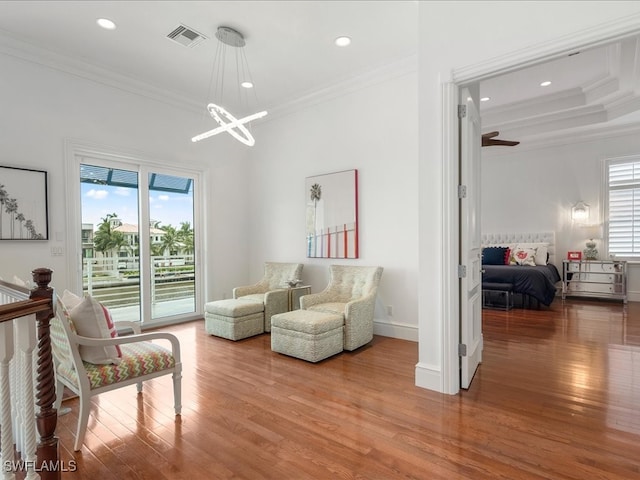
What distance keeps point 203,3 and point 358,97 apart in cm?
216

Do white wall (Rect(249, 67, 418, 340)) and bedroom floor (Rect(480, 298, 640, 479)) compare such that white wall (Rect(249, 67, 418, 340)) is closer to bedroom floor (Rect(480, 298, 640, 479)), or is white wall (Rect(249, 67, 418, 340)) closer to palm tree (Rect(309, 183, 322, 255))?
palm tree (Rect(309, 183, 322, 255))

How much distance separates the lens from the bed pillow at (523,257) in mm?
6738

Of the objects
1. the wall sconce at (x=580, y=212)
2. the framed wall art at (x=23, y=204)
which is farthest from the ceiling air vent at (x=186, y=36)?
the wall sconce at (x=580, y=212)

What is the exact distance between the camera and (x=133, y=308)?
484 centimetres

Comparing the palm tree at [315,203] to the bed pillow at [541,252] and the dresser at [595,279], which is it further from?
the dresser at [595,279]

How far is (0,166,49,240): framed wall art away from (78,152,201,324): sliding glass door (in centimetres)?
45

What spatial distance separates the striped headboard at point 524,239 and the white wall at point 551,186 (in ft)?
0.28

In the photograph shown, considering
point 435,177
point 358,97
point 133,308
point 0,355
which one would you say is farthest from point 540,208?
point 0,355

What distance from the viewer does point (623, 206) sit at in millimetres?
6480

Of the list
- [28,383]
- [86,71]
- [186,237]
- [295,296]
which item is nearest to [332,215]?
[295,296]

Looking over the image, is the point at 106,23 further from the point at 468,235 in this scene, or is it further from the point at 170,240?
the point at 468,235

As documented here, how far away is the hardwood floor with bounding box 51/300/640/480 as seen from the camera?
190 centimetres

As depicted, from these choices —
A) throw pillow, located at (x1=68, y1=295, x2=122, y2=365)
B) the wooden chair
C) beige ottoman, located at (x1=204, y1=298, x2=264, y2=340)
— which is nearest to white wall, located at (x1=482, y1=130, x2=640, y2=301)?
beige ottoman, located at (x1=204, y1=298, x2=264, y2=340)

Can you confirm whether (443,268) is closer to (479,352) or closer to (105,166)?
(479,352)
